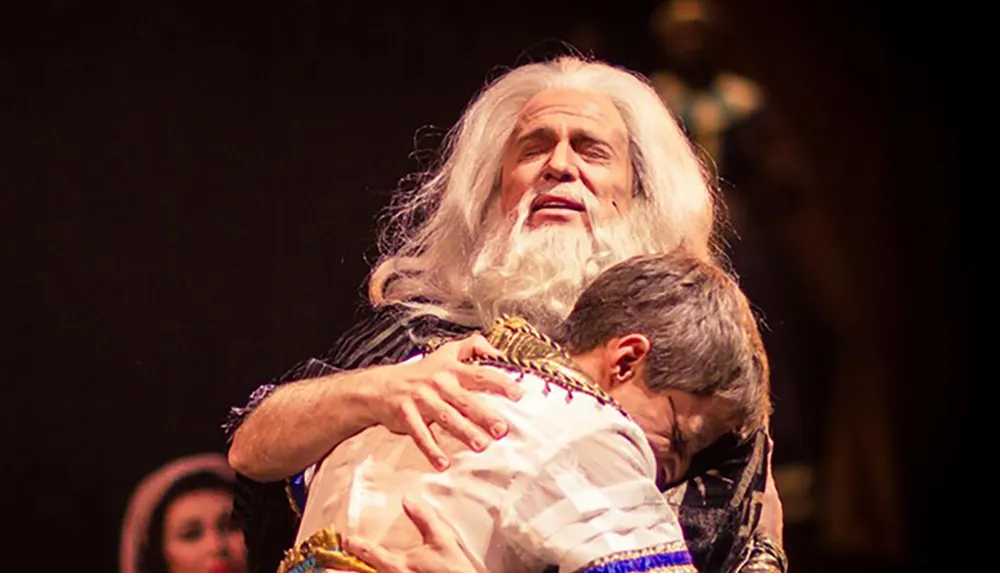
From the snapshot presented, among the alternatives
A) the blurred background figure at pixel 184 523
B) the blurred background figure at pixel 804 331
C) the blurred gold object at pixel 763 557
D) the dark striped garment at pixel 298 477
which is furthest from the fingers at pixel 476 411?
the blurred background figure at pixel 804 331

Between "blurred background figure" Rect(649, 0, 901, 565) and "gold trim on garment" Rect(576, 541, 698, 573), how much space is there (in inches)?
60.4

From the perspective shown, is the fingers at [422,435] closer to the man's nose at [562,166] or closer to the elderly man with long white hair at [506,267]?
the elderly man with long white hair at [506,267]

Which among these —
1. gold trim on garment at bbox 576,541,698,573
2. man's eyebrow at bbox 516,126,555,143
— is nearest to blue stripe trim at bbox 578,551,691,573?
gold trim on garment at bbox 576,541,698,573

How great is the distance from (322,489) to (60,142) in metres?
1.06

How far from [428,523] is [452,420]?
0.12m

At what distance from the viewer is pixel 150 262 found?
281 cm

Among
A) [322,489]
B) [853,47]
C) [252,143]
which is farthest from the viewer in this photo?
[853,47]

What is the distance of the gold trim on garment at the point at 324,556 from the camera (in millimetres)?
1829

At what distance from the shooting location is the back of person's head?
192cm

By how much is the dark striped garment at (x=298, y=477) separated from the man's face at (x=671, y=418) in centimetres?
16

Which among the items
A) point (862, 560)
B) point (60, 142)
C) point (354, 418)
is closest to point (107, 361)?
point (60, 142)

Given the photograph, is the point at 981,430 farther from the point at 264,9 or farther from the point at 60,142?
the point at 60,142

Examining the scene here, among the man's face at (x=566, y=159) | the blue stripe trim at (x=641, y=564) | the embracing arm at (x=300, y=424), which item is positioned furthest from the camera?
the man's face at (x=566, y=159)

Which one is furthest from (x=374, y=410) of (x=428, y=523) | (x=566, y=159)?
(x=566, y=159)
